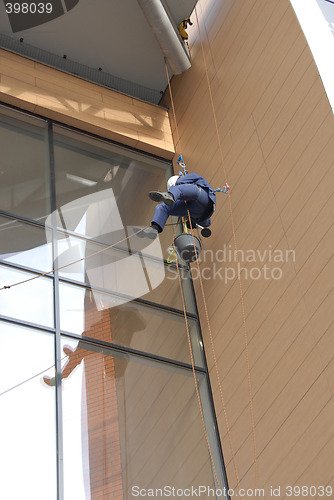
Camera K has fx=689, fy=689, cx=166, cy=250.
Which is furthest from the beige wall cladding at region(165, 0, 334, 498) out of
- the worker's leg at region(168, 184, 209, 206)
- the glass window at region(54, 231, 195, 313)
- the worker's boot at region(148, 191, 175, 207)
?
the worker's boot at region(148, 191, 175, 207)

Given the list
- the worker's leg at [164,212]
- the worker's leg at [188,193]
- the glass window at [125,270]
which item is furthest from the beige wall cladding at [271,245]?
the worker's leg at [164,212]

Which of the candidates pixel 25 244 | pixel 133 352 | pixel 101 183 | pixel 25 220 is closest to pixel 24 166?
pixel 25 220

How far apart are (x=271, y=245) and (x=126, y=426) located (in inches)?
89.1

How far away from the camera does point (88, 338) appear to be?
704cm

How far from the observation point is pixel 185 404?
23.5 ft

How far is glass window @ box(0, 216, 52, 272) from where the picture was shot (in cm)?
731

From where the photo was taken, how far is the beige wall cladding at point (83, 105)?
8750mm

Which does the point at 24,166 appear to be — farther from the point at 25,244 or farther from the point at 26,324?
the point at 26,324

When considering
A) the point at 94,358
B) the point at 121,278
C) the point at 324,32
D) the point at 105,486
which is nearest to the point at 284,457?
the point at 105,486

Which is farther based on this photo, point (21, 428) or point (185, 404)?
point (185, 404)

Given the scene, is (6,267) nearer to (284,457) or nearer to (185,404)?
(185,404)

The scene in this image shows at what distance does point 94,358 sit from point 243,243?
197 cm

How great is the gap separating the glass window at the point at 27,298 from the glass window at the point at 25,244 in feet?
0.51

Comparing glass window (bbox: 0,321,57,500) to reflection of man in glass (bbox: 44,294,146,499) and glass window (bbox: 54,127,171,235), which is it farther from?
glass window (bbox: 54,127,171,235)
